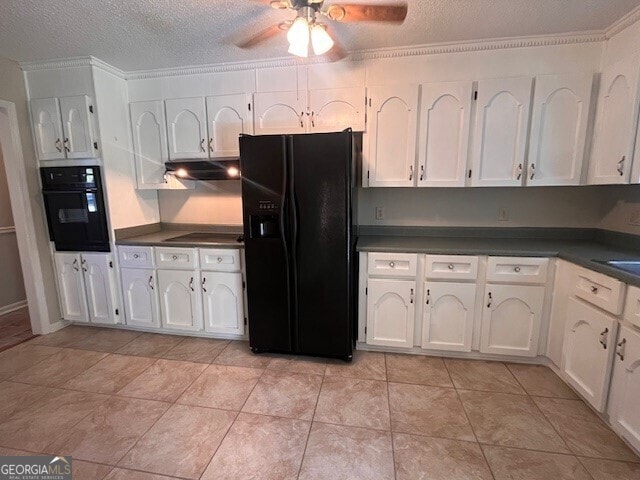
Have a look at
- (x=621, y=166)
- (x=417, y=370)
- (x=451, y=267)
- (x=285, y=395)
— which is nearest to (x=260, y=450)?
(x=285, y=395)

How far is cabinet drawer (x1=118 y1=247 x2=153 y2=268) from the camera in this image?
2.73 meters

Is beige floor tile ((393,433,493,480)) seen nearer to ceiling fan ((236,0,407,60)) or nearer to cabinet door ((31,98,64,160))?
ceiling fan ((236,0,407,60))

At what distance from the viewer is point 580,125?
2172 millimetres

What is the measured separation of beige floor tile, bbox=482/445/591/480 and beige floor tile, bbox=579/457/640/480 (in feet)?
0.13

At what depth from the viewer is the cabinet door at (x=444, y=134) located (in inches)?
90.0

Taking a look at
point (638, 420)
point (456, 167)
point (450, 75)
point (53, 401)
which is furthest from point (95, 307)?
point (638, 420)

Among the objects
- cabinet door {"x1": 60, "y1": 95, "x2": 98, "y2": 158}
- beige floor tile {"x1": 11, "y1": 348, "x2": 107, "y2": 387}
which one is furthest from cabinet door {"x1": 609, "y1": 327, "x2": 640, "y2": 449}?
cabinet door {"x1": 60, "y1": 95, "x2": 98, "y2": 158}

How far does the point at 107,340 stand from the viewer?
2.78 m

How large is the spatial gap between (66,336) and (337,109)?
3.20 m

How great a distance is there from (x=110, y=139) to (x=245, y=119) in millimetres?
1224

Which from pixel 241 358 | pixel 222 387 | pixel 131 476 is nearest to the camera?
pixel 131 476

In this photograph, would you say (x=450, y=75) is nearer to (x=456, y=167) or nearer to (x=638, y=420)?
(x=456, y=167)

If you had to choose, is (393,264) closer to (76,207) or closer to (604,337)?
(604,337)

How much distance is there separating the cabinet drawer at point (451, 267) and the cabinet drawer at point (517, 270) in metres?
0.12
